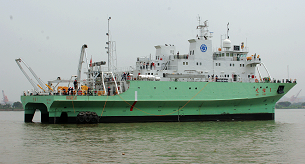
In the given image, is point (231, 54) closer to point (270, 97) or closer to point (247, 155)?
point (270, 97)

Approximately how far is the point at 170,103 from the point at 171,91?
3.14ft

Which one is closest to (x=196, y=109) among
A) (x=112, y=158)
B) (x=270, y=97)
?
(x=270, y=97)

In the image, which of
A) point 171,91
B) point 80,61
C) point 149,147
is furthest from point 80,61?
point 149,147

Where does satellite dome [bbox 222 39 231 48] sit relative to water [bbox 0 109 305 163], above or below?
above

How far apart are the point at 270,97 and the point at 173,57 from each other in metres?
9.28

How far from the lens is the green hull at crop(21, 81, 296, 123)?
24.4 metres

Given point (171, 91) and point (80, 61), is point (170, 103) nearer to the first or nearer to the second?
point (171, 91)

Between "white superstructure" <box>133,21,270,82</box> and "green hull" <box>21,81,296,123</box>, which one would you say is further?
"white superstructure" <box>133,21,270,82</box>

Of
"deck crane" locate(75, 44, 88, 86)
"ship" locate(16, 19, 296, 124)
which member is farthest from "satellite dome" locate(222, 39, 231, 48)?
"deck crane" locate(75, 44, 88, 86)

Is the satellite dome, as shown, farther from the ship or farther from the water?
the water

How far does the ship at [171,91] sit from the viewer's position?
24.7m

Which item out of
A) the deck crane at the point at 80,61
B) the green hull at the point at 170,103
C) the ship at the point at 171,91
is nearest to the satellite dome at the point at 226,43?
the ship at the point at 171,91

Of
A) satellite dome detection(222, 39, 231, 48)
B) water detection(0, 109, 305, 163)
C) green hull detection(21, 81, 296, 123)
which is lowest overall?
water detection(0, 109, 305, 163)

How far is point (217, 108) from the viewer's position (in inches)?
1108
